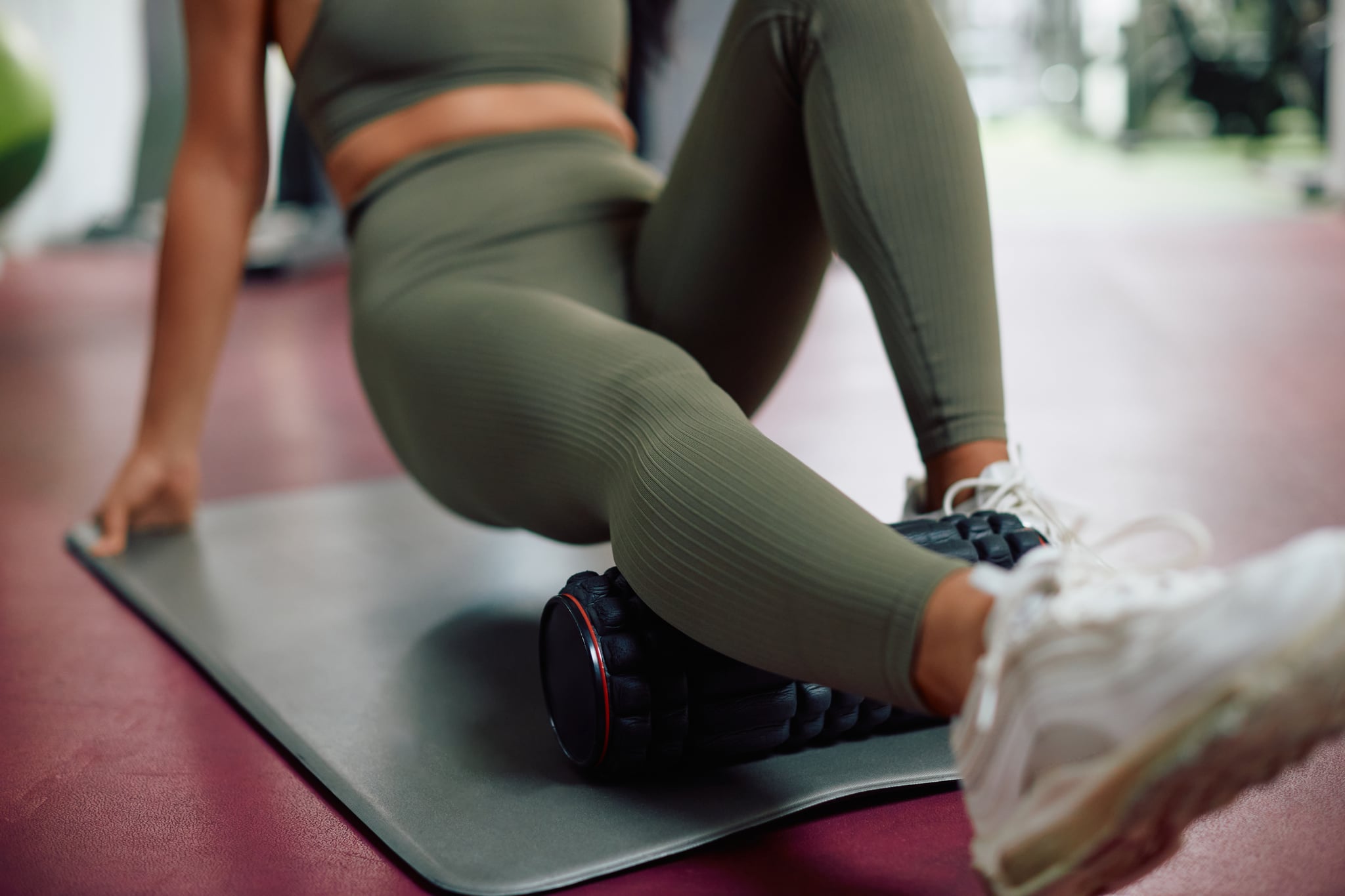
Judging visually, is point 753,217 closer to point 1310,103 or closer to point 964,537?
point 964,537

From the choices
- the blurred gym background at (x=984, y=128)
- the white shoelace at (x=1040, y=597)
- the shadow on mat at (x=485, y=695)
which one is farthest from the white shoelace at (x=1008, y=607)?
the blurred gym background at (x=984, y=128)

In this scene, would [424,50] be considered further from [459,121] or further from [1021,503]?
[1021,503]

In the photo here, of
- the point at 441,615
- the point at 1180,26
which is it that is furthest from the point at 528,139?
the point at 1180,26

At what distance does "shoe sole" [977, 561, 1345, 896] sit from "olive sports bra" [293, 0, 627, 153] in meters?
0.81

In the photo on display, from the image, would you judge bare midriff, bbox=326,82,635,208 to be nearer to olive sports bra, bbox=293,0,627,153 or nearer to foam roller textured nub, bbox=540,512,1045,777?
olive sports bra, bbox=293,0,627,153

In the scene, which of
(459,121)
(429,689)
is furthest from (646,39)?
Result: (429,689)

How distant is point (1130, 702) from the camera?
510mm

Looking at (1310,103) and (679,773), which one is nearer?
(679,773)

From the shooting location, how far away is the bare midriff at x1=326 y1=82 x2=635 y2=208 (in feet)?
3.67

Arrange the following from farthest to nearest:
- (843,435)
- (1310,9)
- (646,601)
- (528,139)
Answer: (1310,9)
(843,435)
(528,139)
(646,601)

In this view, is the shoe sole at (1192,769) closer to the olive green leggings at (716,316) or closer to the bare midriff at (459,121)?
the olive green leggings at (716,316)

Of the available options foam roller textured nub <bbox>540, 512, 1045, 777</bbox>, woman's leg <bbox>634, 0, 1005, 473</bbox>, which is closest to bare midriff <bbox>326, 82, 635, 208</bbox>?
woman's leg <bbox>634, 0, 1005, 473</bbox>

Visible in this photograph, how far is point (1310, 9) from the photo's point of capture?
5.95 metres

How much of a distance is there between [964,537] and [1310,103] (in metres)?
6.29
